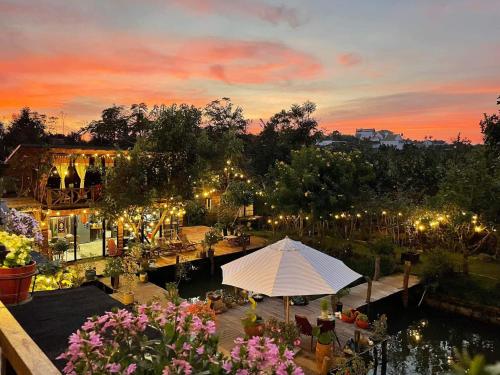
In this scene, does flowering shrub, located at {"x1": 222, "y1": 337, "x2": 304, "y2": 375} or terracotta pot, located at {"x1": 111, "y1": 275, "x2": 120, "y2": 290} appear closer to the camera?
flowering shrub, located at {"x1": 222, "y1": 337, "x2": 304, "y2": 375}

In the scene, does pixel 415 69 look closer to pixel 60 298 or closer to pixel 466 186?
pixel 466 186

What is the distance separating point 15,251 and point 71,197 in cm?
1608

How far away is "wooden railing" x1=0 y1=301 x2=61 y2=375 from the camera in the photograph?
6.77 ft

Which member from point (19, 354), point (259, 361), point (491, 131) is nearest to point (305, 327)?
point (491, 131)

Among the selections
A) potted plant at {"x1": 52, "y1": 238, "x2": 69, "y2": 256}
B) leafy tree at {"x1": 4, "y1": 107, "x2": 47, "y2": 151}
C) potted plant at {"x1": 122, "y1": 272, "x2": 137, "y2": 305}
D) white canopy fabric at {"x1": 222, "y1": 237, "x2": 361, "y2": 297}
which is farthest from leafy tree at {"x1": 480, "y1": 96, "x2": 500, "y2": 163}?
leafy tree at {"x1": 4, "y1": 107, "x2": 47, "y2": 151}

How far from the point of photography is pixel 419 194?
26297 mm

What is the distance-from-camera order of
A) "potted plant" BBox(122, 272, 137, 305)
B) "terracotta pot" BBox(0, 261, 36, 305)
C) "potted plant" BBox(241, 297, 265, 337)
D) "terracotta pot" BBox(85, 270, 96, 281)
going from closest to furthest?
"terracotta pot" BBox(0, 261, 36, 305) → "potted plant" BBox(241, 297, 265, 337) → "potted plant" BBox(122, 272, 137, 305) → "terracotta pot" BBox(85, 270, 96, 281)

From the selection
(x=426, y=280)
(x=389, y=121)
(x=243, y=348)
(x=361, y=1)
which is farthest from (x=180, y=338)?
Result: (x=389, y=121)

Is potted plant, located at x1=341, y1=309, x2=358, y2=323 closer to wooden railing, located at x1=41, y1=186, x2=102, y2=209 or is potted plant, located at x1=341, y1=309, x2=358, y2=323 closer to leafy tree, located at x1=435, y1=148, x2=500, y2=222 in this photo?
leafy tree, located at x1=435, y1=148, x2=500, y2=222

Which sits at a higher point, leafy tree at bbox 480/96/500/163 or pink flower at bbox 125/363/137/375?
leafy tree at bbox 480/96/500/163

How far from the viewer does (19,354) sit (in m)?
2.22

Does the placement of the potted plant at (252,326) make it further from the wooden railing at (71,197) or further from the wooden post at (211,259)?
the wooden railing at (71,197)

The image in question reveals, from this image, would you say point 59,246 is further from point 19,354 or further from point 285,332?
point 19,354

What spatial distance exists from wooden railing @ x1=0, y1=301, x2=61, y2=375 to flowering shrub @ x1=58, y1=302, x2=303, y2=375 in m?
0.32
